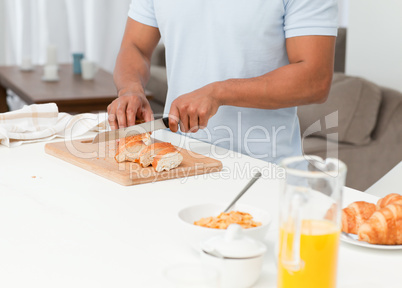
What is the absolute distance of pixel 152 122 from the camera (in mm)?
1485

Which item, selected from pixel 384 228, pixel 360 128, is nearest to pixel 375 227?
pixel 384 228

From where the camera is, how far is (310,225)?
0.74m

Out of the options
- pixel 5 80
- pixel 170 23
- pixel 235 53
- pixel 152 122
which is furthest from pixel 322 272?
pixel 5 80

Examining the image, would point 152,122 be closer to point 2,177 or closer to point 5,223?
point 2,177

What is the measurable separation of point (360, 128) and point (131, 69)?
1.58 meters

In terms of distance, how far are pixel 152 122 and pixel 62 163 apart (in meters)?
0.25

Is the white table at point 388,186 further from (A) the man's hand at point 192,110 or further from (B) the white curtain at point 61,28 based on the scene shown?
(B) the white curtain at point 61,28

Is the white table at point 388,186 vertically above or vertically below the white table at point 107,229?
below

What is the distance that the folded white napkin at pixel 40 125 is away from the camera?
1.72 metres

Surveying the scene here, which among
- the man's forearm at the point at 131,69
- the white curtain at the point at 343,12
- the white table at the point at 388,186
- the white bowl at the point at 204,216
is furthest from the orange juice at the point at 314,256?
the white curtain at the point at 343,12

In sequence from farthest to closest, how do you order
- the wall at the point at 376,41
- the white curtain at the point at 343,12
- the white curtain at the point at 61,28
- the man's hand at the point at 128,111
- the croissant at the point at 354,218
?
1. the white curtain at the point at 343,12
2. the white curtain at the point at 61,28
3. the wall at the point at 376,41
4. the man's hand at the point at 128,111
5. the croissant at the point at 354,218

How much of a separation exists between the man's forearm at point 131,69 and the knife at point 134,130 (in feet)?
0.88

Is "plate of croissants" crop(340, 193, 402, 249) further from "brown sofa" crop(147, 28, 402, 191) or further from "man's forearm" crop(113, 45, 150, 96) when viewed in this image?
"brown sofa" crop(147, 28, 402, 191)

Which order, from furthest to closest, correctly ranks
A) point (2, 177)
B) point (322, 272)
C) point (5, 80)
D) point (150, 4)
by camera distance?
point (5, 80) → point (150, 4) → point (2, 177) → point (322, 272)
